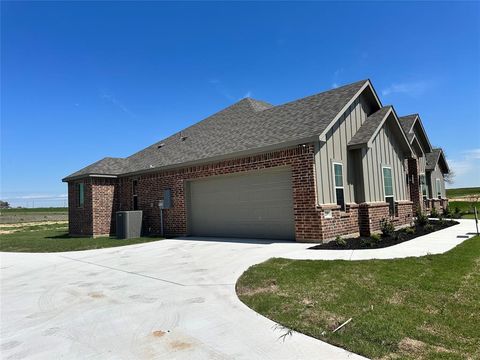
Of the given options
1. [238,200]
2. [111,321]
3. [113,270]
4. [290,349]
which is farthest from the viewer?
[238,200]

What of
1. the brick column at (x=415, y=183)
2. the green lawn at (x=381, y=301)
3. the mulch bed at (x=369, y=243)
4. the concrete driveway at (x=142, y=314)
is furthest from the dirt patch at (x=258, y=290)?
the brick column at (x=415, y=183)

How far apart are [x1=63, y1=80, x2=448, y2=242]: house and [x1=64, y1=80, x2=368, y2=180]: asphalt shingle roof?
0.26 ft

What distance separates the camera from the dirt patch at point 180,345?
4132mm

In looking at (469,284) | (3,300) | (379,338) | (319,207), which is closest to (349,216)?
(319,207)

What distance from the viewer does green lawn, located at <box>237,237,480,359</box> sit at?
3943 mm

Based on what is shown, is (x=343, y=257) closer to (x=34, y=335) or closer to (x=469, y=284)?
(x=469, y=284)

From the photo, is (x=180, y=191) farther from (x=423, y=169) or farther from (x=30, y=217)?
(x=30, y=217)

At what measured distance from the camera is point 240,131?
648 inches

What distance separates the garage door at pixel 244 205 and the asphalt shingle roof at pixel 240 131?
1.20 meters

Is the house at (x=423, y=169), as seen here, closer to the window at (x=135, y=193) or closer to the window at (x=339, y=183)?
the window at (x=339, y=183)

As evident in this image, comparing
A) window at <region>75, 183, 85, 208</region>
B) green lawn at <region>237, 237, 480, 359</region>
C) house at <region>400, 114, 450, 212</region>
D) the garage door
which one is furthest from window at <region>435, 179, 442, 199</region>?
window at <region>75, 183, 85, 208</region>

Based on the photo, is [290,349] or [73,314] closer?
[290,349]

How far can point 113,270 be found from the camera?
912 cm

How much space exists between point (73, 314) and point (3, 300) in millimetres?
2267
